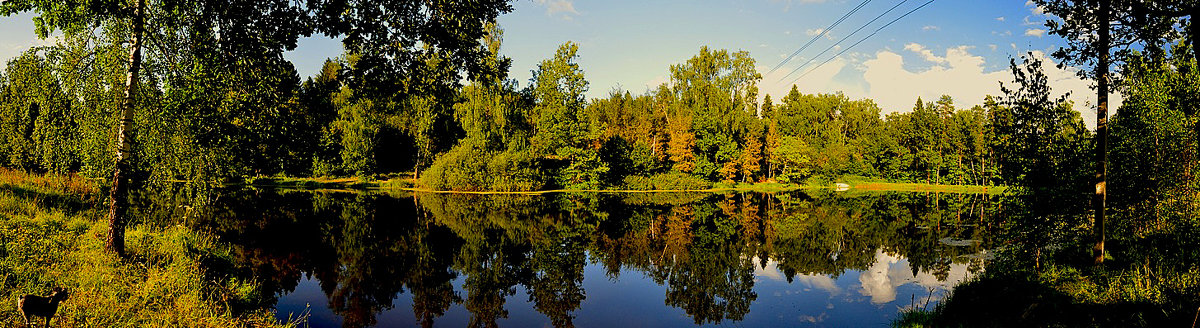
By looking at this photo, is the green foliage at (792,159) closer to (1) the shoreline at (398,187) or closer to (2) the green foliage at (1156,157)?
(1) the shoreline at (398,187)

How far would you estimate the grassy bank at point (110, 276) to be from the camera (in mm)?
6102

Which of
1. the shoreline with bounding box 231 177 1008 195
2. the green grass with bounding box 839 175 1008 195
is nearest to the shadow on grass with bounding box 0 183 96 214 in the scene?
the shoreline with bounding box 231 177 1008 195

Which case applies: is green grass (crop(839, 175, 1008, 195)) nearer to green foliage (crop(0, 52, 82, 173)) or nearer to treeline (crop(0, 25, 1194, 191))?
treeline (crop(0, 25, 1194, 191))

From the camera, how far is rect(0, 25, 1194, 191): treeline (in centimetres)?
852

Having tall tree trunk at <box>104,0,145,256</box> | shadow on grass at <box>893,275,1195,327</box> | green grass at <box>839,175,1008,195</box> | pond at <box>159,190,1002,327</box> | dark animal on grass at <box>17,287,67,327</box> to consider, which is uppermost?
tall tree trunk at <box>104,0,145,256</box>

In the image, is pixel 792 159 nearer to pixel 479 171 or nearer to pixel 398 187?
pixel 479 171

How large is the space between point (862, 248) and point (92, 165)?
2244 centimetres

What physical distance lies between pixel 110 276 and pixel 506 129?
111 feet

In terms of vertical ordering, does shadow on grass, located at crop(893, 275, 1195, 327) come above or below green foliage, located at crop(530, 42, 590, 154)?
below

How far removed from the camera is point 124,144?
330 inches

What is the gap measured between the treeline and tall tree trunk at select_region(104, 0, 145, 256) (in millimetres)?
736

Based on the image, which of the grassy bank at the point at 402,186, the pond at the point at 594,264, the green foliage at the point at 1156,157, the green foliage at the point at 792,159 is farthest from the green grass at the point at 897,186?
the green foliage at the point at 1156,157

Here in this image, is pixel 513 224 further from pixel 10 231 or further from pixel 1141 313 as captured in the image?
pixel 1141 313

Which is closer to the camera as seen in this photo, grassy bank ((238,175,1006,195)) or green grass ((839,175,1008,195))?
grassy bank ((238,175,1006,195))
